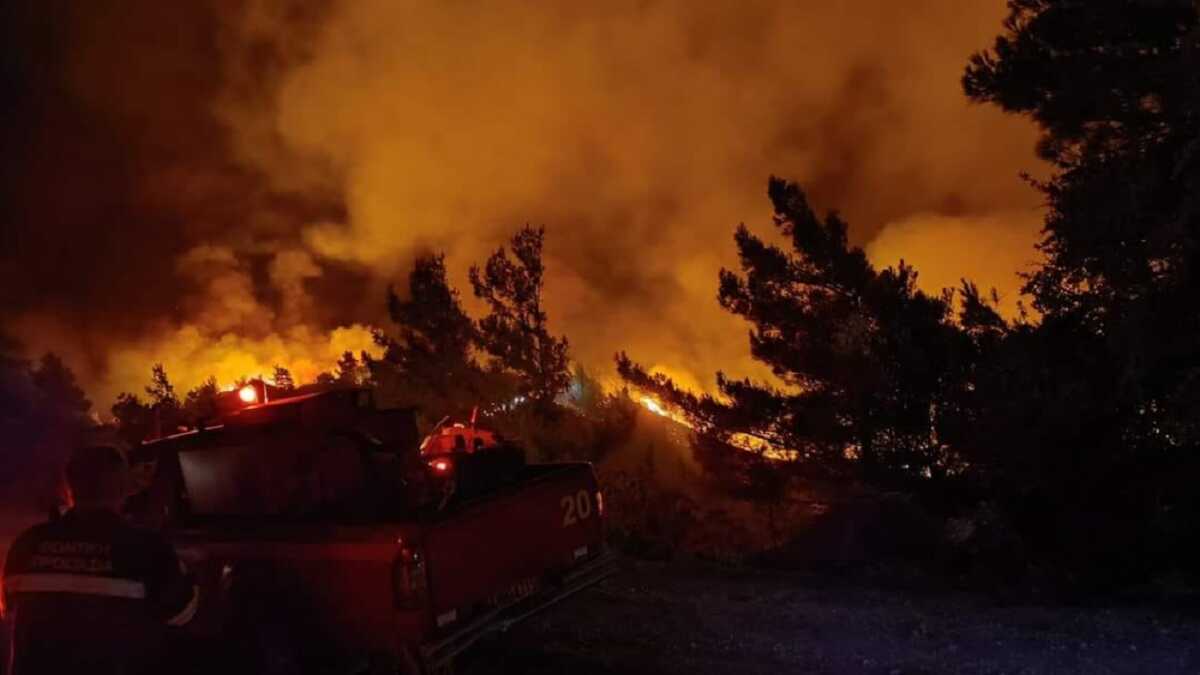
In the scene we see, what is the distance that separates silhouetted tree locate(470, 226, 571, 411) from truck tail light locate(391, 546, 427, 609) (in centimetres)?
1160

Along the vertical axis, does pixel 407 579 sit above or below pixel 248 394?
below

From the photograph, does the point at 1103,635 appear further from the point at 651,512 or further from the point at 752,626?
the point at 651,512

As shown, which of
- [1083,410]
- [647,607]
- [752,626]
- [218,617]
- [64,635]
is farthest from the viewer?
[1083,410]

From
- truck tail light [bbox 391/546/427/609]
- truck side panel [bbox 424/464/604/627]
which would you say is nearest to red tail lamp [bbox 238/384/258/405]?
truck side panel [bbox 424/464/604/627]

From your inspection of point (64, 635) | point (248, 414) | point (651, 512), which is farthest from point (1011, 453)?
point (64, 635)

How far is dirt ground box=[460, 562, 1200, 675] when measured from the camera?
6.00 meters

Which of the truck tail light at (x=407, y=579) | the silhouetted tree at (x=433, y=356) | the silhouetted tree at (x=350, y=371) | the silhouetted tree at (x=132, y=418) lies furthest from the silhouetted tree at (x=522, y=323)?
the truck tail light at (x=407, y=579)

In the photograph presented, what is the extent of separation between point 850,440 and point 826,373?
827 millimetres

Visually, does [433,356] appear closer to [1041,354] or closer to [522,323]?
[522,323]

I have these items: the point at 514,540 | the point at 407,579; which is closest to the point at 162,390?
the point at 514,540

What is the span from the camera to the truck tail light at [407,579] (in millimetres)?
5191

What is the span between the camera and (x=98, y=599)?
3787 millimetres

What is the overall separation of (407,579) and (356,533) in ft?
1.33

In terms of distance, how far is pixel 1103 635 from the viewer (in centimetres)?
646
